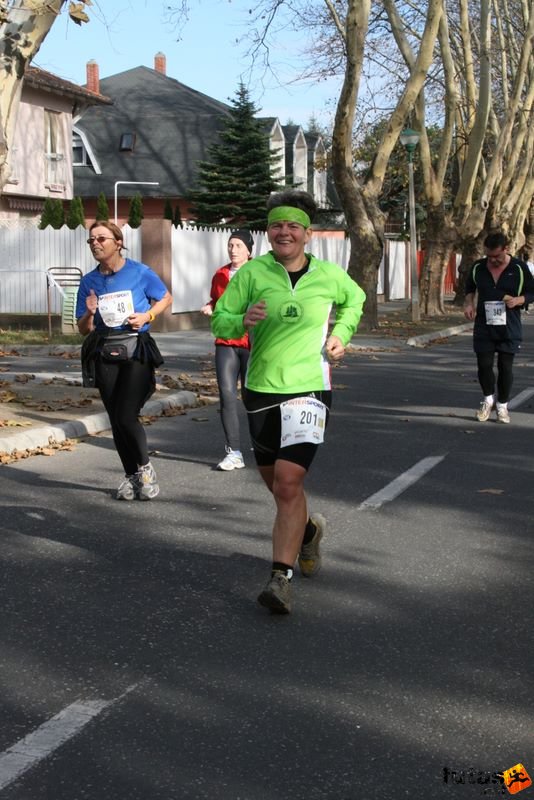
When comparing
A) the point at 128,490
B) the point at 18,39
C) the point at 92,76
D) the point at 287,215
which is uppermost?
the point at 92,76

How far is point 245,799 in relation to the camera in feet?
12.6

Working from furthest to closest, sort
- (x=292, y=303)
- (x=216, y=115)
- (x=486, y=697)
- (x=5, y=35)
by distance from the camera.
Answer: (x=216, y=115) < (x=5, y=35) < (x=292, y=303) < (x=486, y=697)

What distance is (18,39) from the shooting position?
12.3m

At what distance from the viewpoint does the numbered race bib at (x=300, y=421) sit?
6.04 m

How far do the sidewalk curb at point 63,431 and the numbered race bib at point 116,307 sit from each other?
104 inches

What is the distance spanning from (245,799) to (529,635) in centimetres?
217

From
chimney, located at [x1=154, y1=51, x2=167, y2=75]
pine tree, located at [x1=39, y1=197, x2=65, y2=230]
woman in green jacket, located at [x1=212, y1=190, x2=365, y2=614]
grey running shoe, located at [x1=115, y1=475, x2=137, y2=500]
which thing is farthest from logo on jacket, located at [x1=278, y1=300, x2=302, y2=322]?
chimney, located at [x1=154, y1=51, x2=167, y2=75]

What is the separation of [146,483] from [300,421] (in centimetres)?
290

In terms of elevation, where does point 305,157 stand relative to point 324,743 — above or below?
above

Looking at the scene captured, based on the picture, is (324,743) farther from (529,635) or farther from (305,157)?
(305,157)

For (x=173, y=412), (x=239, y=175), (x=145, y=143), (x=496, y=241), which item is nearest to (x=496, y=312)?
(x=496, y=241)

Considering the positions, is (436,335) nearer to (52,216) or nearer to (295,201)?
(52,216)

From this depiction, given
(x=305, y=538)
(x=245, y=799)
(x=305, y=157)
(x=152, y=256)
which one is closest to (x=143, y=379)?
(x=305, y=538)

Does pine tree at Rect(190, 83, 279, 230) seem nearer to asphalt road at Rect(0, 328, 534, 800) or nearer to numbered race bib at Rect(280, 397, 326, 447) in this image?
asphalt road at Rect(0, 328, 534, 800)
